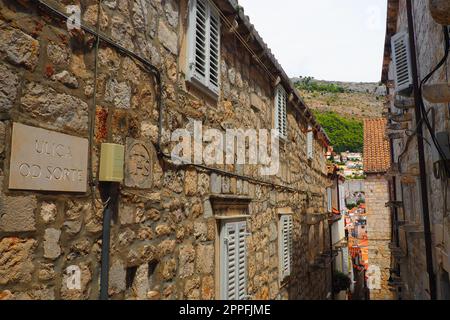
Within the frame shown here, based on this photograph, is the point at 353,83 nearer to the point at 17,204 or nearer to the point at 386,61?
the point at 386,61

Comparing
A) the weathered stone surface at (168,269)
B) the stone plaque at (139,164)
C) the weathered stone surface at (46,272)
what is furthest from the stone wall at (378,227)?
the weathered stone surface at (46,272)

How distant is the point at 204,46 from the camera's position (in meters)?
4.49

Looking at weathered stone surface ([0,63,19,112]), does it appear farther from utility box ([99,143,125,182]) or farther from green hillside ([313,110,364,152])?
green hillside ([313,110,364,152])

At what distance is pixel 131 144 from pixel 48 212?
0.96m

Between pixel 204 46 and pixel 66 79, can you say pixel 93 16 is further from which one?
pixel 204 46

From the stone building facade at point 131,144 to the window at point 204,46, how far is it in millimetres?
39

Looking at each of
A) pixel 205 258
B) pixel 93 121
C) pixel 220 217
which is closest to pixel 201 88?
pixel 220 217

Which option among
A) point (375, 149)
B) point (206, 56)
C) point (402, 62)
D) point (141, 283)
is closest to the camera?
point (141, 283)

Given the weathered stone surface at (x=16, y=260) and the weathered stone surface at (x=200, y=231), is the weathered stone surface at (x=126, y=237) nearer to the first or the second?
the weathered stone surface at (x=16, y=260)

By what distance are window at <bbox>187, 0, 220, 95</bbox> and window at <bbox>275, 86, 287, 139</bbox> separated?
2.71 meters

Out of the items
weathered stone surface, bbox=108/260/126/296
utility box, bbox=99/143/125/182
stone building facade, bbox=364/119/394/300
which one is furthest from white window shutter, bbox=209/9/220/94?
stone building facade, bbox=364/119/394/300

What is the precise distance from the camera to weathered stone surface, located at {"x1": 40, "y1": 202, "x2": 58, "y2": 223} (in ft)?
7.88

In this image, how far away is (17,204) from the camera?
7.35 feet
